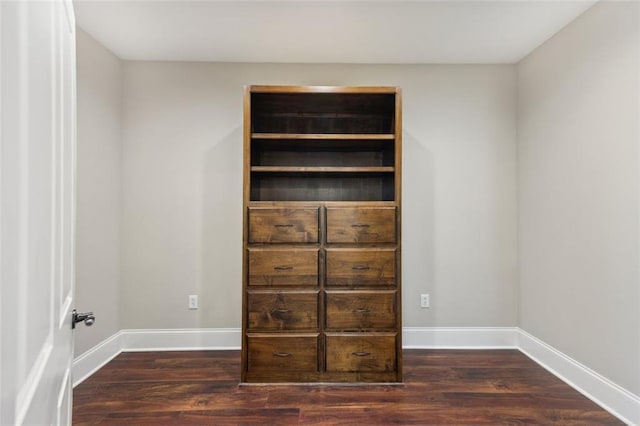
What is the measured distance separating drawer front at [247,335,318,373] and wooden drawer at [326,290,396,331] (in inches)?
11.4

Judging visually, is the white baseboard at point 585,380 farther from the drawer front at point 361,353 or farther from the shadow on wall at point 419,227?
the drawer front at point 361,353

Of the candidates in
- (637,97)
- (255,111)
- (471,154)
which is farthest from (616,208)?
(255,111)

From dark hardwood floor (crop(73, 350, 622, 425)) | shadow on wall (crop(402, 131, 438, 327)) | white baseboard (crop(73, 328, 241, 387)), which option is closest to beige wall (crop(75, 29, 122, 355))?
white baseboard (crop(73, 328, 241, 387))

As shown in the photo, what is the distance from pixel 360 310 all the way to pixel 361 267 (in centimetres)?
31

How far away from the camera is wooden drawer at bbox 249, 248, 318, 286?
2.53 m

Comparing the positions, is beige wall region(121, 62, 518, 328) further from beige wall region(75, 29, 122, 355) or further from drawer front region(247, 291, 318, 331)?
drawer front region(247, 291, 318, 331)

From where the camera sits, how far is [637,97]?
2008 millimetres

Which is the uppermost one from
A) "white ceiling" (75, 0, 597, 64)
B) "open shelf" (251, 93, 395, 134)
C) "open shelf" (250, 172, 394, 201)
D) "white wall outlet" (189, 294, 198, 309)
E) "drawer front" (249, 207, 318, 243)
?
"white ceiling" (75, 0, 597, 64)

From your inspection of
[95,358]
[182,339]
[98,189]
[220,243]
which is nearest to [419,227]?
[220,243]

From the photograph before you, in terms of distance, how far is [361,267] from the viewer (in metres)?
2.56

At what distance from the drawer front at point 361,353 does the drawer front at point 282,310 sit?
217 millimetres

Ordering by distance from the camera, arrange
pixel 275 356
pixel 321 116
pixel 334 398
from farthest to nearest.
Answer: pixel 321 116 → pixel 275 356 → pixel 334 398

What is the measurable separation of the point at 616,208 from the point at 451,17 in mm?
1594

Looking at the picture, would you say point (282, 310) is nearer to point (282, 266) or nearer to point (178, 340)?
point (282, 266)
